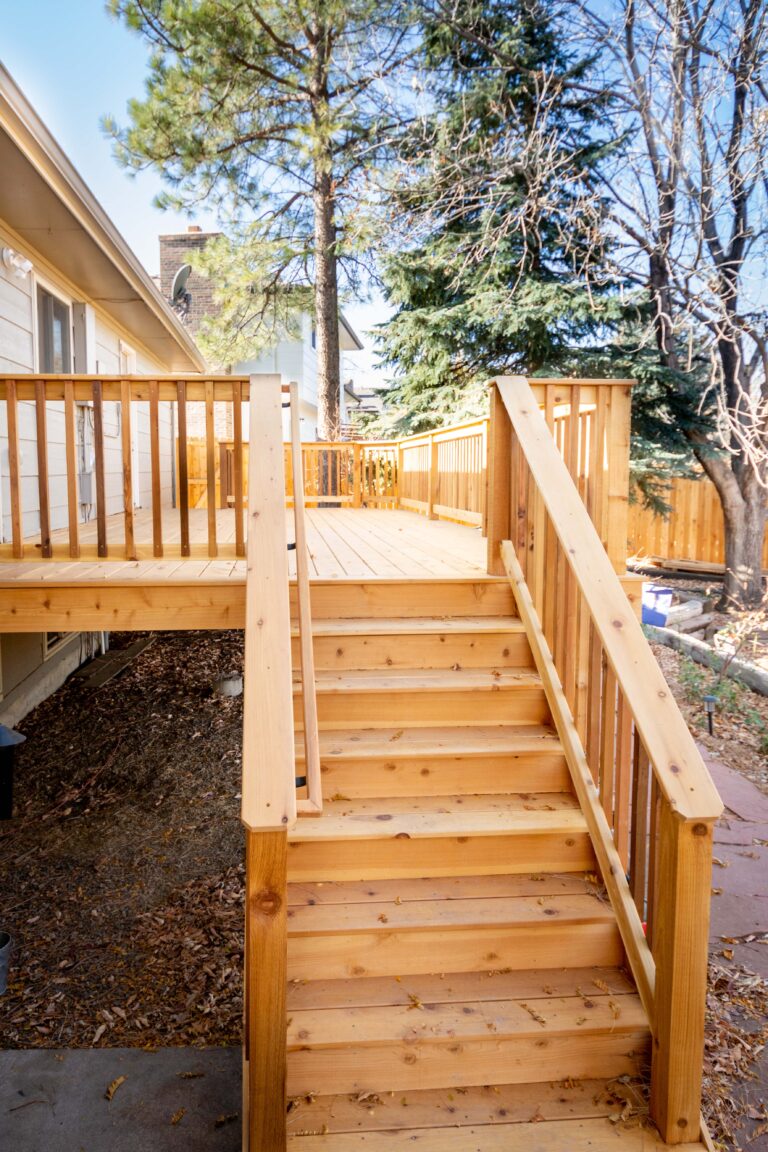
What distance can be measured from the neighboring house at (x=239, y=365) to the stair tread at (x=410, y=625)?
16399 mm

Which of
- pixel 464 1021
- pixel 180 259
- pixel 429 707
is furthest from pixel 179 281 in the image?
pixel 464 1021

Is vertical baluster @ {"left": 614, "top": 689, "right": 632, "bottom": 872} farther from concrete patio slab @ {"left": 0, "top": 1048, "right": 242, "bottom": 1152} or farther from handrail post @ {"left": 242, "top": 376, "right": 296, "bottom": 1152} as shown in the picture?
concrete patio slab @ {"left": 0, "top": 1048, "right": 242, "bottom": 1152}

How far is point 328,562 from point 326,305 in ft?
32.3

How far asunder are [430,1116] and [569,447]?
9.77 ft

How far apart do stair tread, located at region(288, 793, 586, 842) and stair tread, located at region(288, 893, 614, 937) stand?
0.73ft

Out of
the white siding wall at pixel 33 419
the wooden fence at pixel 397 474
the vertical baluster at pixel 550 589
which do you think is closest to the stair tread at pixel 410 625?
the vertical baluster at pixel 550 589

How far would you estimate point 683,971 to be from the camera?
6.71 ft

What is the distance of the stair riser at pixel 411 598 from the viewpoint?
3.80m

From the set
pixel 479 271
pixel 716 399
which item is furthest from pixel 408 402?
pixel 716 399

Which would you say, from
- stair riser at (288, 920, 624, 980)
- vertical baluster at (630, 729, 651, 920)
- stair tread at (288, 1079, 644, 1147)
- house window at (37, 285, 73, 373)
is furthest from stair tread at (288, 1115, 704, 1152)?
house window at (37, 285, 73, 373)

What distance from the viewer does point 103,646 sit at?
8711 millimetres

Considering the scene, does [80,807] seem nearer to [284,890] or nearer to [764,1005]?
[284,890]

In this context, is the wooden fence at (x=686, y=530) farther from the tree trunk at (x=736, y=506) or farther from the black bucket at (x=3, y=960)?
the black bucket at (x=3, y=960)

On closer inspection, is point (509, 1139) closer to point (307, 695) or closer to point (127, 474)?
point (307, 695)
